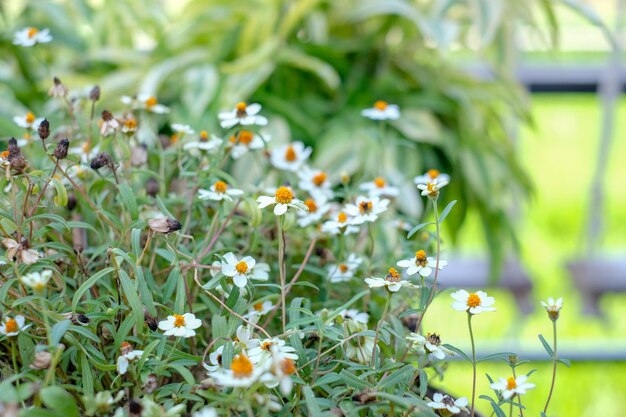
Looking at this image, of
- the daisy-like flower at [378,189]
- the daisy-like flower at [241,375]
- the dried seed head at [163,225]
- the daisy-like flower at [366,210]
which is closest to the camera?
the daisy-like flower at [241,375]

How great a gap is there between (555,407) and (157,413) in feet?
5.00

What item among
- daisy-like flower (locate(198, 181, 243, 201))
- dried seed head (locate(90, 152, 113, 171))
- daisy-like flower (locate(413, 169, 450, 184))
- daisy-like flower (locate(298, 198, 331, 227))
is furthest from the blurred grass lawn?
dried seed head (locate(90, 152, 113, 171))

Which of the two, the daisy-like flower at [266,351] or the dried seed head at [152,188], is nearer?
the daisy-like flower at [266,351]

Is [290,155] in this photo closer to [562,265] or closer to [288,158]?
[288,158]

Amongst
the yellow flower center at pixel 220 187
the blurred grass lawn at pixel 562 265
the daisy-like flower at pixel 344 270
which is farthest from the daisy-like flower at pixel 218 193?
the blurred grass lawn at pixel 562 265

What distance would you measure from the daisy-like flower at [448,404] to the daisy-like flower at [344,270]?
159 mm

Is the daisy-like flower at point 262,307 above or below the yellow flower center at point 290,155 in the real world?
below

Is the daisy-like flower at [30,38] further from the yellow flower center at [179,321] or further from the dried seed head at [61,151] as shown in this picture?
the yellow flower center at [179,321]

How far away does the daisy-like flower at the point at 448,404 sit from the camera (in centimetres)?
50

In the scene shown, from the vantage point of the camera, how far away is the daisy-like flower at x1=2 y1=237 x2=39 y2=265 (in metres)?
0.52

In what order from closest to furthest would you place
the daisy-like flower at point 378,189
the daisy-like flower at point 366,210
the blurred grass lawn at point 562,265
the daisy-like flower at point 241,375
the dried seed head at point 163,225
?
1. the daisy-like flower at point 241,375
2. the dried seed head at point 163,225
3. the daisy-like flower at point 366,210
4. the daisy-like flower at point 378,189
5. the blurred grass lawn at point 562,265

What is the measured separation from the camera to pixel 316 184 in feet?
2.48

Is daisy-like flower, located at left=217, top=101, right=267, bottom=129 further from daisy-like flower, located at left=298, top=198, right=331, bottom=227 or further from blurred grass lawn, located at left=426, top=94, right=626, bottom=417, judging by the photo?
blurred grass lawn, located at left=426, top=94, right=626, bottom=417

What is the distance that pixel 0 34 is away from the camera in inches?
48.6
